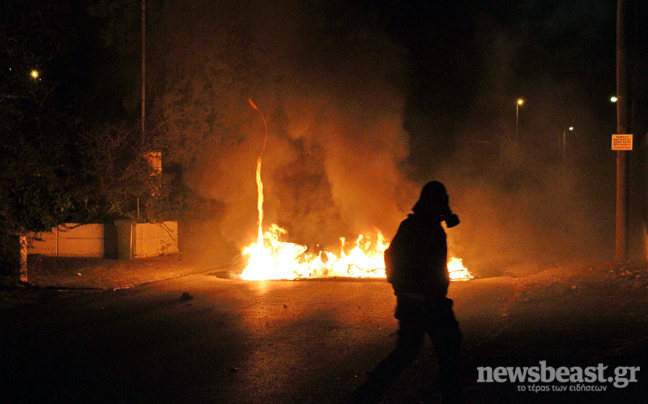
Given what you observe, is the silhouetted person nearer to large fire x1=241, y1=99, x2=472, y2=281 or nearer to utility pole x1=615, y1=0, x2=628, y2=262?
large fire x1=241, y1=99, x2=472, y2=281

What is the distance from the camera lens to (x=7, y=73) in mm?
12664

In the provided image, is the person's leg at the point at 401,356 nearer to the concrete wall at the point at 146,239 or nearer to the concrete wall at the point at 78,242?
the concrete wall at the point at 146,239

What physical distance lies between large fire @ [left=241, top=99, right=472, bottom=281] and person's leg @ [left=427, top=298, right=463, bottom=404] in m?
8.58

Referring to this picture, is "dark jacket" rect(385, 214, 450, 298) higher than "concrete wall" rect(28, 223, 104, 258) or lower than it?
higher

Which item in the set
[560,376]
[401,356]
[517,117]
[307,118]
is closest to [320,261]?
[307,118]

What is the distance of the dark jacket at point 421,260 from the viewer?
4.50m

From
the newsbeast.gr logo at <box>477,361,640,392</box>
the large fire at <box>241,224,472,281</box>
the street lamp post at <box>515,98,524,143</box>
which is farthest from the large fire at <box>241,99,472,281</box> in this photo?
the street lamp post at <box>515,98,524,143</box>

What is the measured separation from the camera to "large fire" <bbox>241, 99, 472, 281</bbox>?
44.3ft

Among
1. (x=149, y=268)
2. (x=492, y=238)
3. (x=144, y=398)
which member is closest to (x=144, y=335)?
(x=144, y=398)

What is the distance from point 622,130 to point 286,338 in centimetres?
900

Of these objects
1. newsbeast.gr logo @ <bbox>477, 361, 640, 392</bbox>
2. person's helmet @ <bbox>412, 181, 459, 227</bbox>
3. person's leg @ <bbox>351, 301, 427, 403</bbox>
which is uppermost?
person's helmet @ <bbox>412, 181, 459, 227</bbox>

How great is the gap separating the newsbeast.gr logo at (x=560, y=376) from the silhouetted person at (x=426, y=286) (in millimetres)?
1127

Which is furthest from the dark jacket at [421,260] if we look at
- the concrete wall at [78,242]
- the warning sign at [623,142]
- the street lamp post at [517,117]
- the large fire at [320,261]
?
the street lamp post at [517,117]

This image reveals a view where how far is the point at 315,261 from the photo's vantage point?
1424 cm
